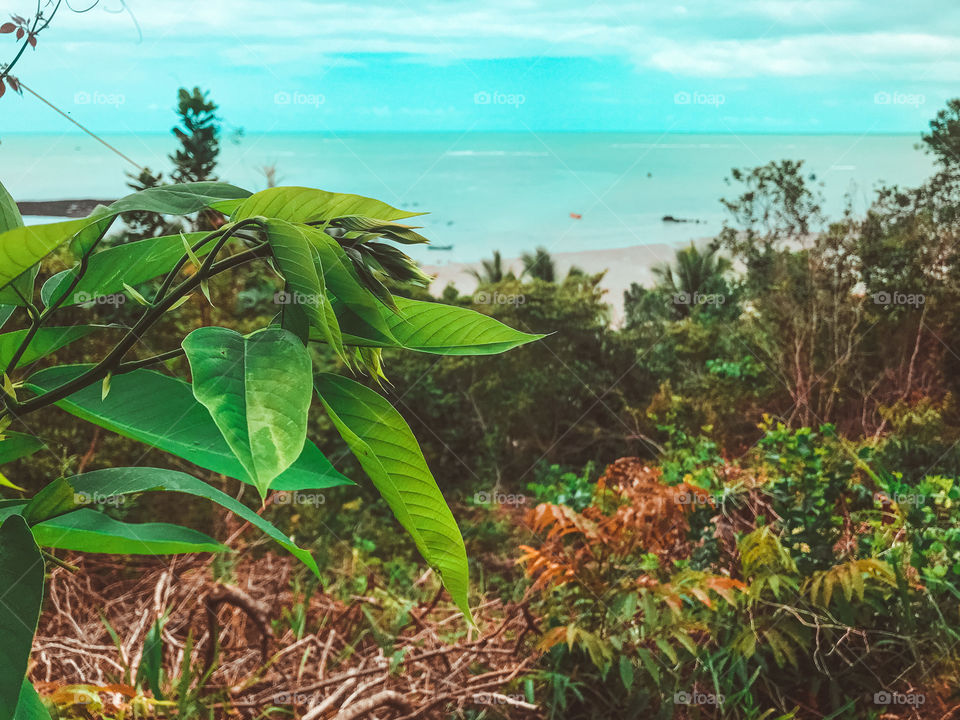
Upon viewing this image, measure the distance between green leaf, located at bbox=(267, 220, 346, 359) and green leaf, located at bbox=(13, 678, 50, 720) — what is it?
33 cm

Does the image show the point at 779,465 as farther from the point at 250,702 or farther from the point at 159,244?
the point at 159,244

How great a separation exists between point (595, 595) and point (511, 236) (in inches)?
86.5

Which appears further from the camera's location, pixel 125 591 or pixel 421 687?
pixel 125 591

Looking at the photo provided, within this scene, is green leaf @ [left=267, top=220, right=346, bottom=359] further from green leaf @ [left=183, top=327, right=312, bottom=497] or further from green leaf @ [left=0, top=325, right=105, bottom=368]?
green leaf @ [left=0, top=325, right=105, bottom=368]

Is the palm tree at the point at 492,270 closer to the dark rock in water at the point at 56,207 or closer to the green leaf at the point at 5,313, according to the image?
the dark rock in water at the point at 56,207

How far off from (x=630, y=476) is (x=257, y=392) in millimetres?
1909

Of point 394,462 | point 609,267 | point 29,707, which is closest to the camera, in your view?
point 394,462

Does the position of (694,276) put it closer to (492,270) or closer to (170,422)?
(492,270)

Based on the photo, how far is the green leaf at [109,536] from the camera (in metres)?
0.44

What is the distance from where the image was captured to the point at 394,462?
36 centimetres

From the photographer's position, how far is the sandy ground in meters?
3.23

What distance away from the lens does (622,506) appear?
6.30ft

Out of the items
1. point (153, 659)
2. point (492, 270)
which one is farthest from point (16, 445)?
point (492, 270)

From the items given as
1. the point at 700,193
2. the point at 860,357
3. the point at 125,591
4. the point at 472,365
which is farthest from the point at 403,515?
the point at 700,193
